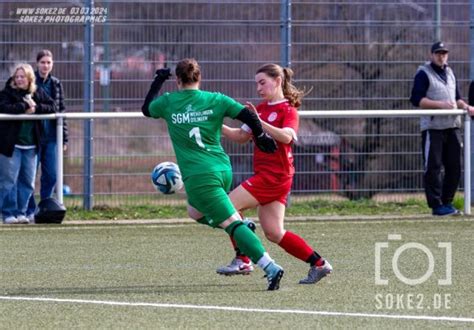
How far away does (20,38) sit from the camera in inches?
607

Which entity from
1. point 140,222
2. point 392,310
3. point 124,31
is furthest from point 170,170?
point 124,31

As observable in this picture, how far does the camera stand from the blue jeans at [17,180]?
46.8 ft

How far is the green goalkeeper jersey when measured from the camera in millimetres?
9016

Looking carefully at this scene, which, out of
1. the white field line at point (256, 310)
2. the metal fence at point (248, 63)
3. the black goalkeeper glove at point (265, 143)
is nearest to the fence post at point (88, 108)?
the metal fence at point (248, 63)

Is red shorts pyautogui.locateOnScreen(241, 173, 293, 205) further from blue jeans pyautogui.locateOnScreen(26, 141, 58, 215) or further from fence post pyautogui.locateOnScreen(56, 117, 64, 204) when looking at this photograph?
blue jeans pyautogui.locateOnScreen(26, 141, 58, 215)

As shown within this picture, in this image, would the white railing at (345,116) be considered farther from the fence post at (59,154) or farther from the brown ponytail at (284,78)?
the brown ponytail at (284,78)

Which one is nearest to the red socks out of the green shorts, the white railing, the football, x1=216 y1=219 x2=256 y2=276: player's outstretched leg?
x1=216 y1=219 x2=256 y2=276: player's outstretched leg

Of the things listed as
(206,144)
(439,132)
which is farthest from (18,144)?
(206,144)

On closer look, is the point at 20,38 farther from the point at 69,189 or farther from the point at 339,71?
the point at 339,71

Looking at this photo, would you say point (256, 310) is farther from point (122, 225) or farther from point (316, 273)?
point (122, 225)

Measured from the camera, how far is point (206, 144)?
9062 millimetres

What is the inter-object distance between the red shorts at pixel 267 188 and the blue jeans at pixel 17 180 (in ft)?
17.8

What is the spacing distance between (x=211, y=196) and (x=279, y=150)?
823 millimetres

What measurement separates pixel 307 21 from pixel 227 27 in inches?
41.6
